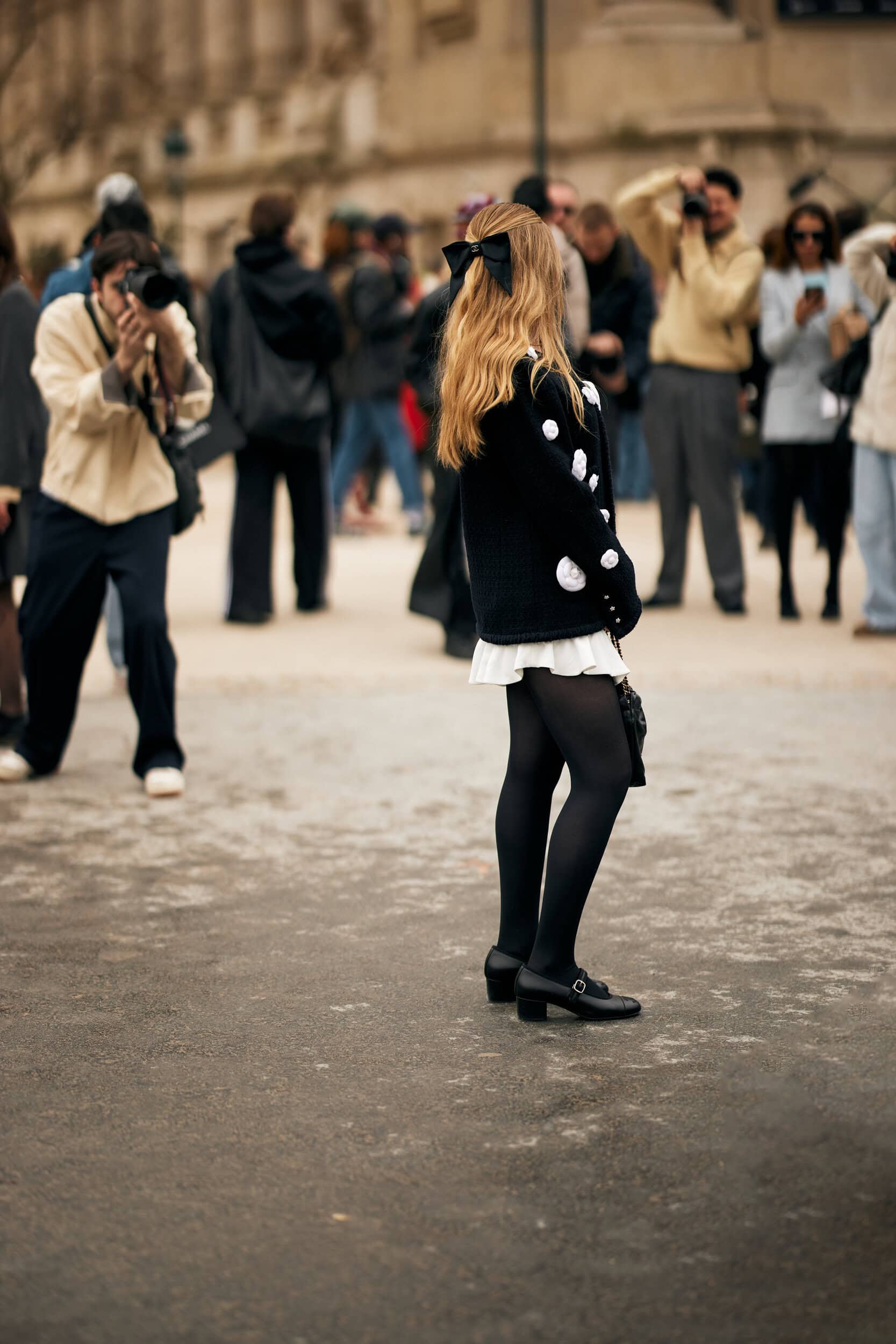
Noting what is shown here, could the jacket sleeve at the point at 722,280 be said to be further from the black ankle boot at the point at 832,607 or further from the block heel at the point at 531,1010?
the block heel at the point at 531,1010

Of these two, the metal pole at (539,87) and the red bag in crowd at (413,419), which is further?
the metal pole at (539,87)

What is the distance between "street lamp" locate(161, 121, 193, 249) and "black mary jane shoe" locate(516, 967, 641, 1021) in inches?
1165

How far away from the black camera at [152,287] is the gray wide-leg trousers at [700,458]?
5.00m

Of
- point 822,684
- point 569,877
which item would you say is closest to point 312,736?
point 822,684

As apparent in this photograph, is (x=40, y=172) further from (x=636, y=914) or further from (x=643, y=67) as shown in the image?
(x=636, y=914)

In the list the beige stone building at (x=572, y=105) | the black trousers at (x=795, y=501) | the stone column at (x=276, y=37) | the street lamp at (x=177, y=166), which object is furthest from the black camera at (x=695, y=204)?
the stone column at (x=276, y=37)

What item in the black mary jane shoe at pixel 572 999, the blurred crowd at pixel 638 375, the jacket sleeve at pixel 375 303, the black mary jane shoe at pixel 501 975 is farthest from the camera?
the jacket sleeve at pixel 375 303

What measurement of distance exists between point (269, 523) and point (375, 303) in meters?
4.16

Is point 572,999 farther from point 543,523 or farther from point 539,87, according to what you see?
point 539,87

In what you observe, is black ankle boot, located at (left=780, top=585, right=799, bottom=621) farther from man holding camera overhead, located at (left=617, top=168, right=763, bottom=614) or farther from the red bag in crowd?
the red bag in crowd

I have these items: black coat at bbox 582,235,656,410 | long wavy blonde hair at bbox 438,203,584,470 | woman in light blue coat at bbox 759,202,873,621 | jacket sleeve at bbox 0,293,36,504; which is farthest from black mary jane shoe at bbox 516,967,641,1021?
black coat at bbox 582,235,656,410

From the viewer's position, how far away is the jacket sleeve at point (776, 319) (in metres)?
10.6

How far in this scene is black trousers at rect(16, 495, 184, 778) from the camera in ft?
22.8

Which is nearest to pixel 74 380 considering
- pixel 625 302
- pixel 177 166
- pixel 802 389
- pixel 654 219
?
pixel 654 219
